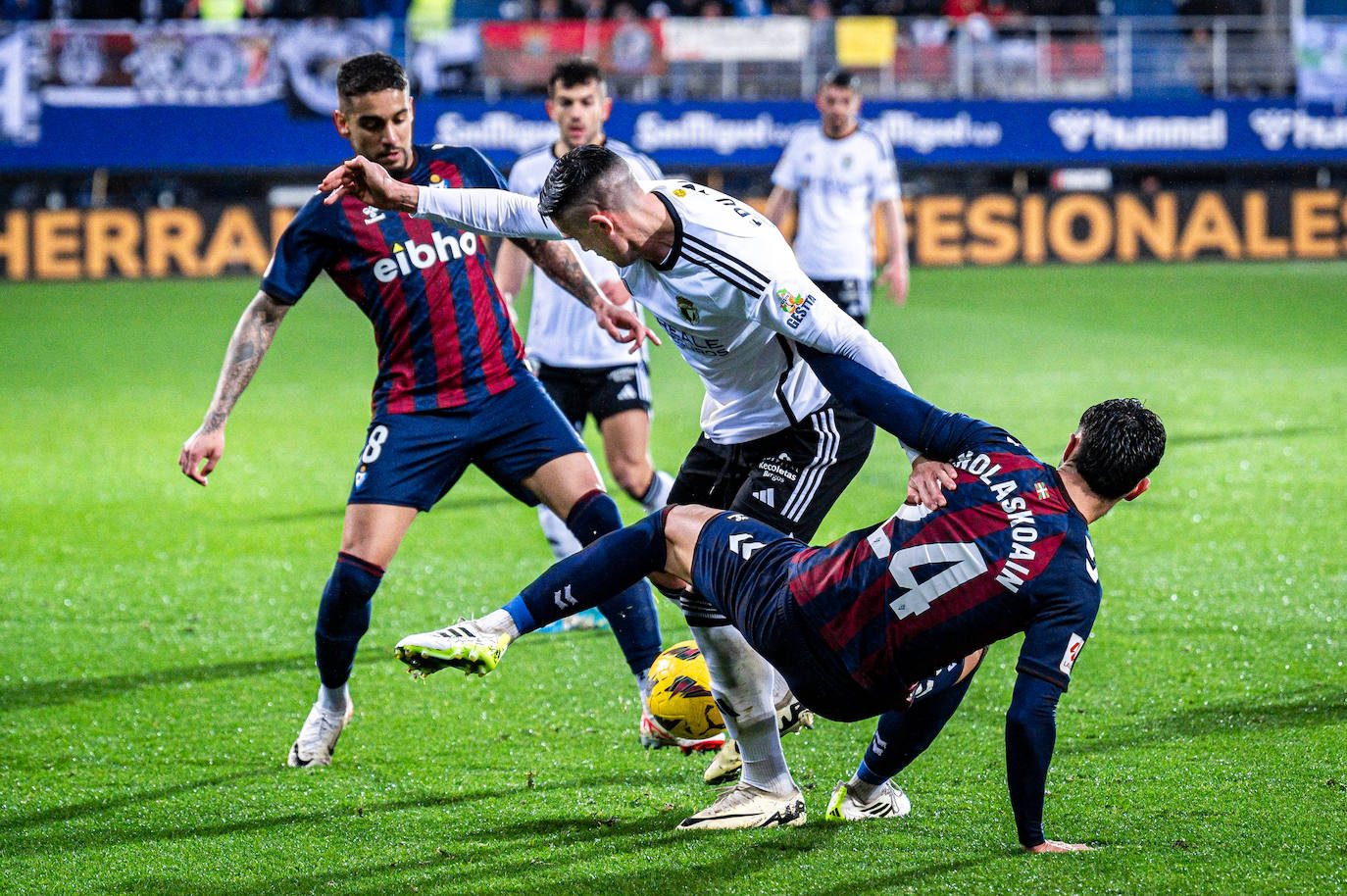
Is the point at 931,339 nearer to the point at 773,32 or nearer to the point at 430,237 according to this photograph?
the point at 773,32

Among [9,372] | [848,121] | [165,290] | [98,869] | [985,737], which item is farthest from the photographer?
[165,290]

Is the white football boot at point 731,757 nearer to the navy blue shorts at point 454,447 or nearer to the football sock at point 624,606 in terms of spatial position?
the football sock at point 624,606

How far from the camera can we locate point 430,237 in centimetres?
492

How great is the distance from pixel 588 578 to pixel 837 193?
6938mm

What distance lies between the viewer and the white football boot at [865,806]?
408 cm

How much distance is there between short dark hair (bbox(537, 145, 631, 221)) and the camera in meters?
3.76

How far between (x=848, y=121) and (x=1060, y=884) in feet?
24.5

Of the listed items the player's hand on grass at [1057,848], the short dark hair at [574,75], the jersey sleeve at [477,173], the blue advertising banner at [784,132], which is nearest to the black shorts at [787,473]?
the player's hand on grass at [1057,848]

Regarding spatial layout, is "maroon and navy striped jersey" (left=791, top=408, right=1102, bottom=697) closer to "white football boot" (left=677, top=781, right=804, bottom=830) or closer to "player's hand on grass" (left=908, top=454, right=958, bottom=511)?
"player's hand on grass" (left=908, top=454, right=958, bottom=511)

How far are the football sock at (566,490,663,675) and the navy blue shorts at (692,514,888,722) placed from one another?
93 cm

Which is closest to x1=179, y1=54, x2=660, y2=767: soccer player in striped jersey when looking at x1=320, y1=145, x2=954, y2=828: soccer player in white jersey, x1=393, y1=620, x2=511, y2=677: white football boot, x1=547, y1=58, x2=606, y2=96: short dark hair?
x1=320, y1=145, x2=954, y2=828: soccer player in white jersey

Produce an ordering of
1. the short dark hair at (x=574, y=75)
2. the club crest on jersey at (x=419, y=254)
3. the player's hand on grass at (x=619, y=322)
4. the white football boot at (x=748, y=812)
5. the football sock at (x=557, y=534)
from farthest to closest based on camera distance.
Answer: the football sock at (x=557, y=534), the short dark hair at (x=574, y=75), the club crest on jersey at (x=419, y=254), the player's hand on grass at (x=619, y=322), the white football boot at (x=748, y=812)

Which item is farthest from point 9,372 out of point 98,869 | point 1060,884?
point 1060,884

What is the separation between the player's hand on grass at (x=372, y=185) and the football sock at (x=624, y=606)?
1.09m
